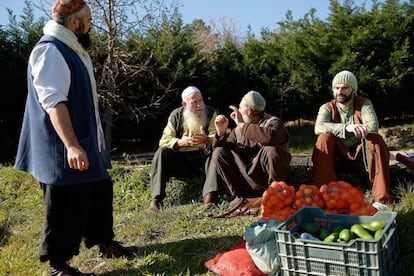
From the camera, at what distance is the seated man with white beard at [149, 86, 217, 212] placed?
5109mm

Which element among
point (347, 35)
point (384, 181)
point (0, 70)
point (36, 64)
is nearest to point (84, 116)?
point (36, 64)

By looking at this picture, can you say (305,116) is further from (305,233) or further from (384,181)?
(305,233)

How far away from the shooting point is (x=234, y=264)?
3.14 meters

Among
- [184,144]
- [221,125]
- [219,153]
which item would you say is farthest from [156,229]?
[221,125]

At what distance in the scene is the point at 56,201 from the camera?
312cm

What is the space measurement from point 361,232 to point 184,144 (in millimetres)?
2650

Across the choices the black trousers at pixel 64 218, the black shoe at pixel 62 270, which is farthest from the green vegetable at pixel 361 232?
the black shoe at pixel 62 270

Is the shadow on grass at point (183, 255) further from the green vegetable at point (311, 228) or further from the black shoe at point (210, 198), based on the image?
the black shoe at point (210, 198)

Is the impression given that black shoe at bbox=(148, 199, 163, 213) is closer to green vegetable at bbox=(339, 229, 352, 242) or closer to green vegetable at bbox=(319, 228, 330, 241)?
green vegetable at bbox=(319, 228, 330, 241)

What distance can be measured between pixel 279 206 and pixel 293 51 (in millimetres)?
6969

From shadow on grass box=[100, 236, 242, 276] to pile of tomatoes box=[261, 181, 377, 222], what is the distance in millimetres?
422

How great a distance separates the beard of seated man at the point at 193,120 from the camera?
528cm

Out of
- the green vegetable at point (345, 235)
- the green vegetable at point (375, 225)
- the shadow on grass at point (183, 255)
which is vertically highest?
the green vegetable at point (375, 225)

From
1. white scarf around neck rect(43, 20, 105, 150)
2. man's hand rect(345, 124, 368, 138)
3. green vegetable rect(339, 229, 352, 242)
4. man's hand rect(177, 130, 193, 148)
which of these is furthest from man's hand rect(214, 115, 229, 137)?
green vegetable rect(339, 229, 352, 242)
